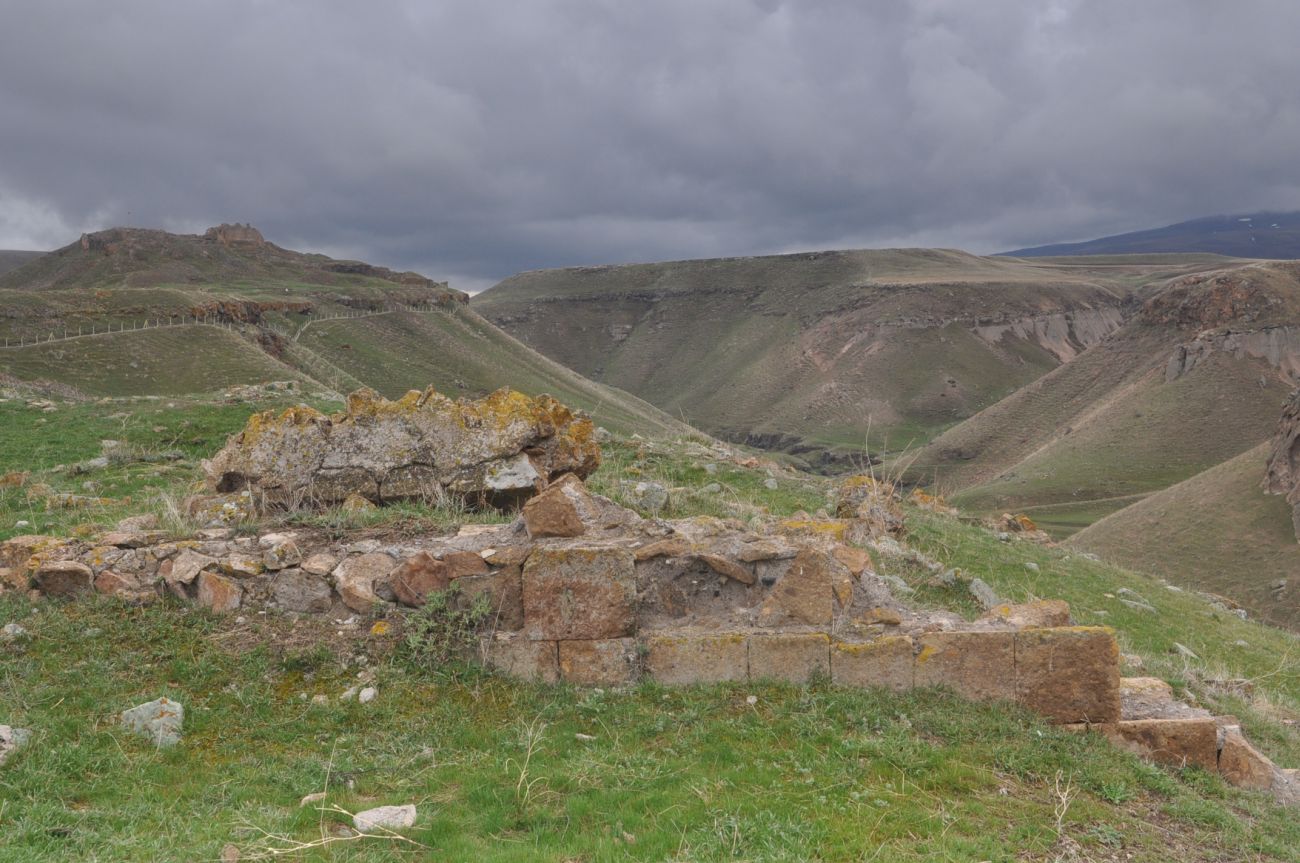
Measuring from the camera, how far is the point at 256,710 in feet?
19.0

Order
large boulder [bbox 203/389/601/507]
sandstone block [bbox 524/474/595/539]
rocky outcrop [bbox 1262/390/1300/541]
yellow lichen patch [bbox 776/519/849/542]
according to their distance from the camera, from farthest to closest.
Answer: rocky outcrop [bbox 1262/390/1300/541] < large boulder [bbox 203/389/601/507] < yellow lichen patch [bbox 776/519/849/542] < sandstone block [bbox 524/474/595/539]

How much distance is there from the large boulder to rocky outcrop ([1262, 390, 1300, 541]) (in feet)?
131

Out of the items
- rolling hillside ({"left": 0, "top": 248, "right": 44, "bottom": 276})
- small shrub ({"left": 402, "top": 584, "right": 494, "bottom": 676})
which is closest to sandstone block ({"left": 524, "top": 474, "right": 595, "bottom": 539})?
small shrub ({"left": 402, "top": 584, "right": 494, "bottom": 676})

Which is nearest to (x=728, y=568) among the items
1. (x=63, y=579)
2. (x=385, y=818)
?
(x=385, y=818)

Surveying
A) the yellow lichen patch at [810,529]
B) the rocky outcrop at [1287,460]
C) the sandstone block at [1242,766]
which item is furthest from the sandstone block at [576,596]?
the rocky outcrop at [1287,460]

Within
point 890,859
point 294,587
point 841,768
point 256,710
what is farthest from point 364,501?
point 890,859

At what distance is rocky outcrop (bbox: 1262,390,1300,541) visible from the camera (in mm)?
36000

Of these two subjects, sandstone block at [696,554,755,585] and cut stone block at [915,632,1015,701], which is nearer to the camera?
cut stone block at [915,632,1015,701]

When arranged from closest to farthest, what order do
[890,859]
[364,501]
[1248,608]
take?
[890,859], [364,501], [1248,608]

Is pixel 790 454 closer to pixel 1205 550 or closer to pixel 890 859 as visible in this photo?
pixel 1205 550

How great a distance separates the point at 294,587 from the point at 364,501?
213 cm

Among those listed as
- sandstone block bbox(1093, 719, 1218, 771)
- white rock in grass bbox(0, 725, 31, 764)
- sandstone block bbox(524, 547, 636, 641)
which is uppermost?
sandstone block bbox(524, 547, 636, 641)

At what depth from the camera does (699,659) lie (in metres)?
6.47

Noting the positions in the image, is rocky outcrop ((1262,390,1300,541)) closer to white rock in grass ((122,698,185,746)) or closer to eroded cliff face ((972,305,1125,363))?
white rock in grass ((122,698,185,746))
